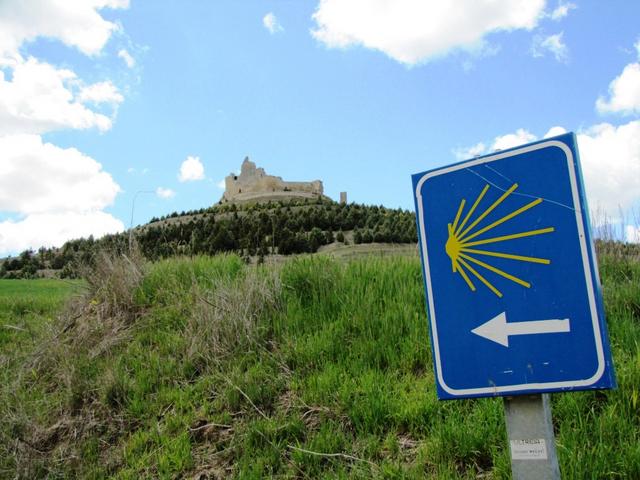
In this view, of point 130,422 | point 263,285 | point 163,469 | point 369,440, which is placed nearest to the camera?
point 369,440

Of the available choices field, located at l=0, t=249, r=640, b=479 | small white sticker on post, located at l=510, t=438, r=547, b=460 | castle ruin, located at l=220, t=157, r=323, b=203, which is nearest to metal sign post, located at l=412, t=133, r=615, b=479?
small white sticker on post, located at l=510, t=438, r=547, b=460

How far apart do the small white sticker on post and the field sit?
133cm

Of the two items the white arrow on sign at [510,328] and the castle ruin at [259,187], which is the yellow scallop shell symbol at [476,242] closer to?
the white arrow on sign at [510,328]

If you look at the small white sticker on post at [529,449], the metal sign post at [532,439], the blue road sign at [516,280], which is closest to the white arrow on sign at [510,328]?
the blue road sign at [516,280]

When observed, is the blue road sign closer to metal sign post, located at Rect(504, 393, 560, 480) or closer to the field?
metal sign post, located at Rect(504, 393, 560, 480)

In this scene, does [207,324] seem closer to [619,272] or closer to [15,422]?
[15,422]

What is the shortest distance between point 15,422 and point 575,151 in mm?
5461

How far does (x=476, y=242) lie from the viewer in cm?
198

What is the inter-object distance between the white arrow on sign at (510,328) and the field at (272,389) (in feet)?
5.04

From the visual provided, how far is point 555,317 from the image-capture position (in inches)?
71.1

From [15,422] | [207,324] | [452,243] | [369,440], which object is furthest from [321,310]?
[452,243]

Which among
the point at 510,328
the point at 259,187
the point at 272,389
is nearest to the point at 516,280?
the point at 510,328

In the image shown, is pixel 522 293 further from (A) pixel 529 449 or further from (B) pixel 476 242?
(A) pixel 529 449

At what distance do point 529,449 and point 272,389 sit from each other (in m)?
3.04
